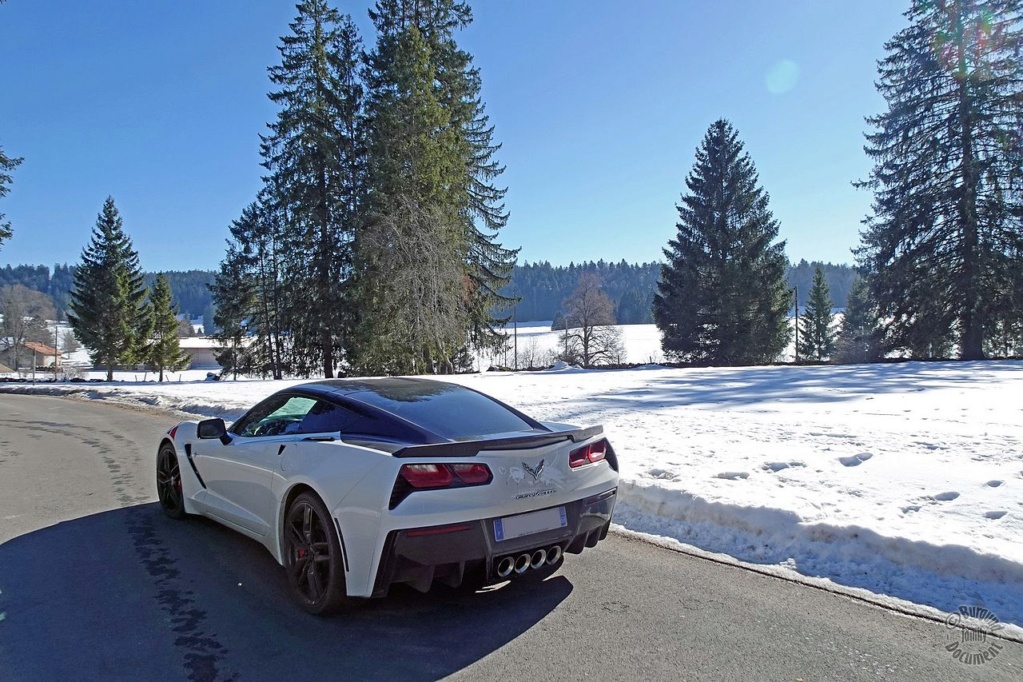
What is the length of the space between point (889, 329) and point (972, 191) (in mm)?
7021

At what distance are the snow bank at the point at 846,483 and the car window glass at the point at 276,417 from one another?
287 cm

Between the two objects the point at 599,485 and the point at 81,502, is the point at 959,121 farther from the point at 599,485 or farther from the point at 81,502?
Result: the point at 81,502

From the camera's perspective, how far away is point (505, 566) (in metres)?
3.36

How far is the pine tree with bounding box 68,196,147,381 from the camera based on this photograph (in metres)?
44.1

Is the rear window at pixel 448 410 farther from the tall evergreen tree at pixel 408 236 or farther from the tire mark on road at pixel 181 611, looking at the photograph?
the tall evergreen tree at pixel 408 236

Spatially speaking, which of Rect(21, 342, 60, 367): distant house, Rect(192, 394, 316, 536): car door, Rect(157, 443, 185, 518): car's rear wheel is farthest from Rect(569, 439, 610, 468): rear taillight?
Rect(21, 342, 60, 367): distant house

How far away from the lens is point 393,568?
3193mm

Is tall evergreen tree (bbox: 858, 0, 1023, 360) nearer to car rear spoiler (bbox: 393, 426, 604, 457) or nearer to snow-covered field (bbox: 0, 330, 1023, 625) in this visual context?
snow-covered field (bbox: 0, 330, 1023, 625)

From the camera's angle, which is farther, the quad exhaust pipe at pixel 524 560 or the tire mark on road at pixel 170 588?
the quad exhaust pipe at pixel 524 560

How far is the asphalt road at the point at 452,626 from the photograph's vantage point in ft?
9.43

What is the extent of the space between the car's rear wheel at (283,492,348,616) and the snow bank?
8.70ft

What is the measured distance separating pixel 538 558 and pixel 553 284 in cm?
13900

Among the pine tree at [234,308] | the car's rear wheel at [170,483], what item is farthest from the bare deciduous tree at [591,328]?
the car's rear wheel at [170,483]

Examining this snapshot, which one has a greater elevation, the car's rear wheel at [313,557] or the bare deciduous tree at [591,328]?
the bare deciduous tree at [591,328]
